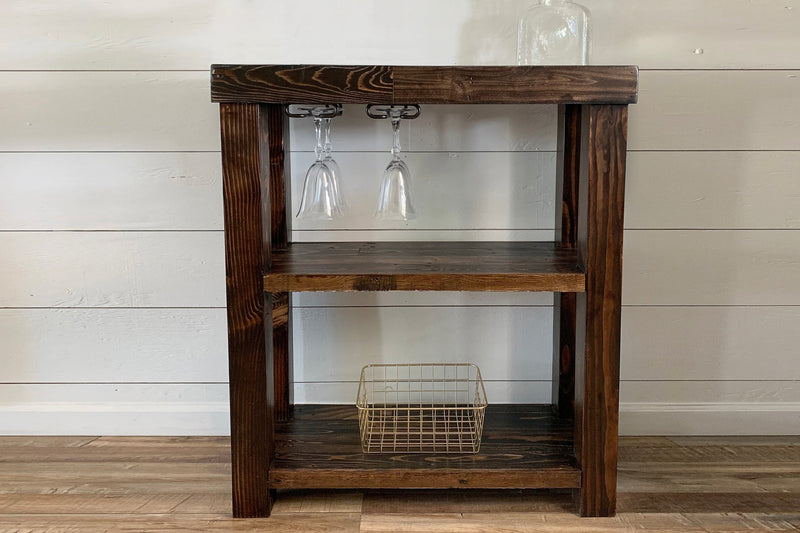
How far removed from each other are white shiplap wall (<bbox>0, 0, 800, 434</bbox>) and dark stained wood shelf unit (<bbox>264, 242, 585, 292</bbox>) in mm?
211

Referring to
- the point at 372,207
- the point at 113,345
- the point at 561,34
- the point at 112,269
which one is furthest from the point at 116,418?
the point at 561,34

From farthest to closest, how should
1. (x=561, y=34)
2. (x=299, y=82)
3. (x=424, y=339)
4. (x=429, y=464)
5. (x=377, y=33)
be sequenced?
(x=424, y=339) < (x=377, y=33) < (x=561, y=34) < (x=429, y=464) < (x=299, y=82)

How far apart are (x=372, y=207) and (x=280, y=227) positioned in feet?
0.78

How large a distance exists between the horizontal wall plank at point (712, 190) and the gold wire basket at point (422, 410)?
1.83ft

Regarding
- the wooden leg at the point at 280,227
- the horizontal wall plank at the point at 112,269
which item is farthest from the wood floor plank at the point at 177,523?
the horizontal wall plank at the point at 112,269

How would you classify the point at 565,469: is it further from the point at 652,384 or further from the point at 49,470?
the point at 49,470

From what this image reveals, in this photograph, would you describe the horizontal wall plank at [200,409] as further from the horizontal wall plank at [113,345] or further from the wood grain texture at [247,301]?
the wood grain texture at [247,301]

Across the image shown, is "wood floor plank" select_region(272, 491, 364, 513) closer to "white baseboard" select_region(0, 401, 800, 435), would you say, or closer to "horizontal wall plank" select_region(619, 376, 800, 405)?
"white baseboard" select_region(0, 401, 800, 435)

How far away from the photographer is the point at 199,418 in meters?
1.78

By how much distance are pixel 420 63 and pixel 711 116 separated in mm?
675

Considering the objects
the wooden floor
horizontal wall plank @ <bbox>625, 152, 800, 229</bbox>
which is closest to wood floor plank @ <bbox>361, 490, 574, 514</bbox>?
the wooden floor

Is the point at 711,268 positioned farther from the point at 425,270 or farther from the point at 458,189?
the point at 425,270

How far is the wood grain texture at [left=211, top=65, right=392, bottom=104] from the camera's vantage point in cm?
125

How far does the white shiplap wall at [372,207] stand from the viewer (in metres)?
1.65
